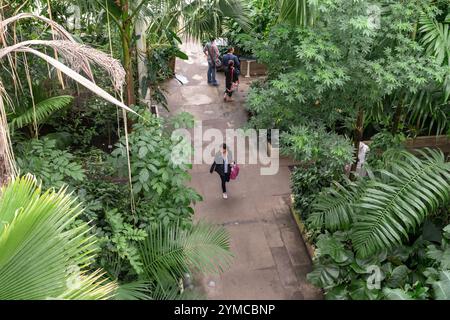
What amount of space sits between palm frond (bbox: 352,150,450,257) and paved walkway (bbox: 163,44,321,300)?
1.35m

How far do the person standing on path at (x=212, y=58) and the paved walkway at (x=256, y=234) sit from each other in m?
1.43

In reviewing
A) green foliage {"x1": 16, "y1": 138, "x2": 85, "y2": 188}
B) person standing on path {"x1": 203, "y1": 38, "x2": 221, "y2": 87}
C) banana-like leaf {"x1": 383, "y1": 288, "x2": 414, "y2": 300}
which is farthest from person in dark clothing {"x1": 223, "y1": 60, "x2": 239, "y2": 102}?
banana-like leaf {"x1": 383, "y1": 288, "x2": 414, "y2": 300}

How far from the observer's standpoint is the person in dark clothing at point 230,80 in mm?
8729

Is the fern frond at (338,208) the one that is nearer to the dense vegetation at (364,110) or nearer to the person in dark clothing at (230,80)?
the dense vegetation at (364,110)

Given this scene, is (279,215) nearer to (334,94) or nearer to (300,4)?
(334,94)

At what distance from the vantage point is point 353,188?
4.86 m

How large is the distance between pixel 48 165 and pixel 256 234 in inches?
125

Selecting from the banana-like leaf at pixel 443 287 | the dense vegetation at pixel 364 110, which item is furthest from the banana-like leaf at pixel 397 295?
the banana-like leaf at pixel 443 287

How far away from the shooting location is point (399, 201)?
4.23m

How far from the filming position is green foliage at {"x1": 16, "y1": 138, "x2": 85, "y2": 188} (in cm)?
368

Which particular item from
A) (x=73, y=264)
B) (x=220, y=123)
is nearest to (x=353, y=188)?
(x=73, y=264)

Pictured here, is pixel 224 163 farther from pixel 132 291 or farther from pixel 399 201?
pixel 132 291

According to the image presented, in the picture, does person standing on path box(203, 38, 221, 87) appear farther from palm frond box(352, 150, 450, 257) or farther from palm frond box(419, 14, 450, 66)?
palm frond box(352, 150, 450, 257)

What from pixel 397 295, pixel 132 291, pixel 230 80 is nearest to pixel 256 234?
pixel 132 291
